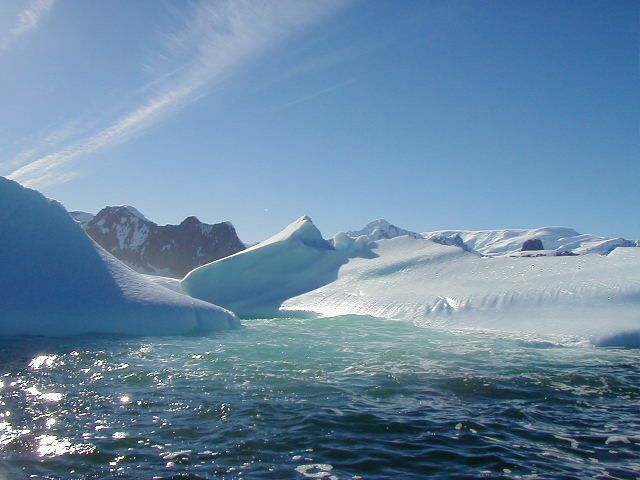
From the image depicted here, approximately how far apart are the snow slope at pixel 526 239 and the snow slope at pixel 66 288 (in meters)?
99.1

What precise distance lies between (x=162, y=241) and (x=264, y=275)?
152ft

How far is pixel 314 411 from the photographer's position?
318 inches

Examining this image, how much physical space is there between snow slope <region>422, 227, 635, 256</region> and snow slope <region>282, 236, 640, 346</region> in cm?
9055

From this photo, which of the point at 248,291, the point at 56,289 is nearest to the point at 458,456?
the point at 56,289

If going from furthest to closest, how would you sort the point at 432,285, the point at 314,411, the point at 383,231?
the point at 383,231 < the point at 432,285 < the point at 314,411

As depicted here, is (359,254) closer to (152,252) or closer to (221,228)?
(221,228)

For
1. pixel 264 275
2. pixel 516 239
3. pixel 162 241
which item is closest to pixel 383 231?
pixel 162 241

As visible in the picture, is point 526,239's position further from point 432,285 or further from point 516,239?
point 432,285

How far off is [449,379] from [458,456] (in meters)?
3.94

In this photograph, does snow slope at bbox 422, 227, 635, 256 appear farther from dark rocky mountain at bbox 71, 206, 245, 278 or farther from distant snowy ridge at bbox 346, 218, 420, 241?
dark rocky mountain at bbox 71, 206, 245, 278

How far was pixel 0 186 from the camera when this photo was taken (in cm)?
1812

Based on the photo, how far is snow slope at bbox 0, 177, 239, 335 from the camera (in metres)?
14.8

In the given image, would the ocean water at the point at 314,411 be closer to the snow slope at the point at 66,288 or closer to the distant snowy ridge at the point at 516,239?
the snow slope at the point at 66,288

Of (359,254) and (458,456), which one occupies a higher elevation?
(359,254)
